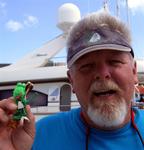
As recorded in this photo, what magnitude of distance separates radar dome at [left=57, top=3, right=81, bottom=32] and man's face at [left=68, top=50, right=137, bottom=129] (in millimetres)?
9659

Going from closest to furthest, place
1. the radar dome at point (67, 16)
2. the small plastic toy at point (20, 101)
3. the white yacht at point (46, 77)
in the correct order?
the small plastic toy at point (20, 101), the white yacht at point (46, 77), the radar dome at point (67, 16)

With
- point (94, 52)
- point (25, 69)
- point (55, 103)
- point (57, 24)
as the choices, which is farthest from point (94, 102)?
point (57, 24)

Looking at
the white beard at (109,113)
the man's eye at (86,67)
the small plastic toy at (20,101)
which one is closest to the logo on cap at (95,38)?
the man's eye at (86,67)

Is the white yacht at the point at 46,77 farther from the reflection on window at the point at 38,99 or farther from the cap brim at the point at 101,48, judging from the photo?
the cap brim at the point at 101,48

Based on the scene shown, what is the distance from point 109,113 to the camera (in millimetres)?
1678

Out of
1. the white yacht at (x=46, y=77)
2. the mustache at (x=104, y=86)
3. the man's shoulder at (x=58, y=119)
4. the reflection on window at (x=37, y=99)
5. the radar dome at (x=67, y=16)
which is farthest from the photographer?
the radar dome at (x=67, y=16)

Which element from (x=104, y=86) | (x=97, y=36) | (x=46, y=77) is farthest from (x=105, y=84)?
(x=46, y=77)

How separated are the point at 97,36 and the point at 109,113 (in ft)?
1.21

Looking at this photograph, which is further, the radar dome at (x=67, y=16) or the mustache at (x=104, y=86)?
the radar dome at (x=67, y=16)

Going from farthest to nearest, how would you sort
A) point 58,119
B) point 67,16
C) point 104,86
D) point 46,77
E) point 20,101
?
point 67,16 → point 46,77 → point 58,119 → point 104,86 → point 20,101

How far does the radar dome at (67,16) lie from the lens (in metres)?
11.4

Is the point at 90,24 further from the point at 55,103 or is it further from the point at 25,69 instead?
the point at 25,69

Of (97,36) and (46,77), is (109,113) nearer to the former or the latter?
(97,36)

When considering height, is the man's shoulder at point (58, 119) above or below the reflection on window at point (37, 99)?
above
